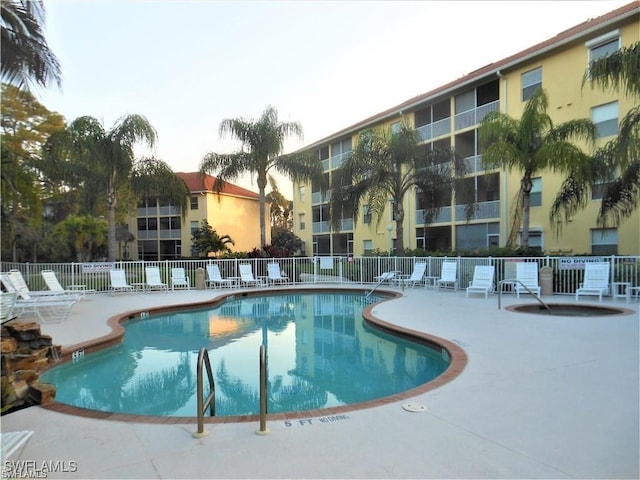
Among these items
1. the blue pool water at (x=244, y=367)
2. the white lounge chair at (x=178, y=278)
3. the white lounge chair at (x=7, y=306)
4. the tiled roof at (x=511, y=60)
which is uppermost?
the tiled roof at (x=511, y=60)

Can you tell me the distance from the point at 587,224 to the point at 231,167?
1678cm

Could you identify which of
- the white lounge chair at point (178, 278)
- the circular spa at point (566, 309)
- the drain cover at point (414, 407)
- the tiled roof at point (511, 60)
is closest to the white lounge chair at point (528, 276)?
the circular spa at point (566, 309)

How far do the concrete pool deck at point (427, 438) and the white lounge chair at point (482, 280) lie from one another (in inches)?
305

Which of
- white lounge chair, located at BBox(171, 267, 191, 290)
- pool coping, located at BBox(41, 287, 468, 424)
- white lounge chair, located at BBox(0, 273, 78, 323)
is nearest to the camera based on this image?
pool coping, located at BBox(41, 287, 468, 424)

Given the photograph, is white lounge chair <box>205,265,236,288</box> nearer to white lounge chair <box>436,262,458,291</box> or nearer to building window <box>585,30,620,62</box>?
white lounge chair <box>436,262,458,291</box>

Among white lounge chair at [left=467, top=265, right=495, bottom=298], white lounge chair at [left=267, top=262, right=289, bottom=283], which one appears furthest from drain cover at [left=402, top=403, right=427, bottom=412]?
white lounge chair at [left=267, top=262, right=289, bottom=283]

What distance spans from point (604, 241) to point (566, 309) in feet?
29.0

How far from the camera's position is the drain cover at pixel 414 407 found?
409 cm

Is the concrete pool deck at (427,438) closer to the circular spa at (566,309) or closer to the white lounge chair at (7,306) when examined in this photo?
the white lounge chair at (7,306)

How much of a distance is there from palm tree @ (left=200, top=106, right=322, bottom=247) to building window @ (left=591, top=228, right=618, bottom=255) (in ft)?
42.3

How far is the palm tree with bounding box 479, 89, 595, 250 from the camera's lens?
1408 centimetres
